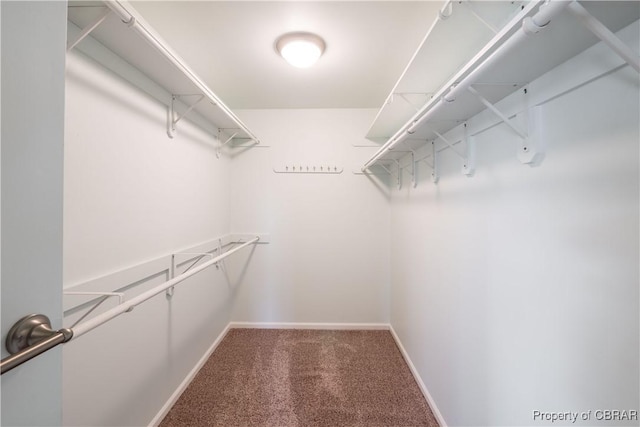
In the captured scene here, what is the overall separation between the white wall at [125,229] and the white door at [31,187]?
62 centimetres

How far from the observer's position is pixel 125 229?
1.16m

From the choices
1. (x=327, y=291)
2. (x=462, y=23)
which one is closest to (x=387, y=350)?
(x=327, y=291)

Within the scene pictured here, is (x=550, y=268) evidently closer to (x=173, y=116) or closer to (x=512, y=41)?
(x=512, y=41)

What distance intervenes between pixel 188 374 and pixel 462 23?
2.62m

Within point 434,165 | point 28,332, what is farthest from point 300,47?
point 28,332

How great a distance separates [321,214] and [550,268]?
1.97 meters

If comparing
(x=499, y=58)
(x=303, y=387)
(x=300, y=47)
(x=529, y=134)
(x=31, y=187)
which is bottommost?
(x=303, y=387)

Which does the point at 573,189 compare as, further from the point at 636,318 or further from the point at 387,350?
the point at 387,350

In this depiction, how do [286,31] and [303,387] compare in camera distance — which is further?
[303,387]

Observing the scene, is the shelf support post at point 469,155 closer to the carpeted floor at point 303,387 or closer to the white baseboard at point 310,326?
the carpeted floor at point 303,387

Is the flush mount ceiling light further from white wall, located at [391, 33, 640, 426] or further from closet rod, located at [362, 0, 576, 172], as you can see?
white wall, located at [391, 33, 640, 426]

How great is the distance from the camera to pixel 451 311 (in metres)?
1.31

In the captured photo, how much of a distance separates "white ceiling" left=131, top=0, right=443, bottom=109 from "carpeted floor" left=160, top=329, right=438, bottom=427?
233cm

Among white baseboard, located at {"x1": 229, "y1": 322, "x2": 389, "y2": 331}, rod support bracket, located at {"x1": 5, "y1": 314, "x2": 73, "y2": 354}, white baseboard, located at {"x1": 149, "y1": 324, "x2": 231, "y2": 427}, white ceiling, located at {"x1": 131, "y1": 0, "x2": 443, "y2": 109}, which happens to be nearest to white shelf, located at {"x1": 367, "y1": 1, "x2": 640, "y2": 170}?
white ceiling, located at {"x1": 131, "y1": 0, "x2": 443, "y2": 109}
